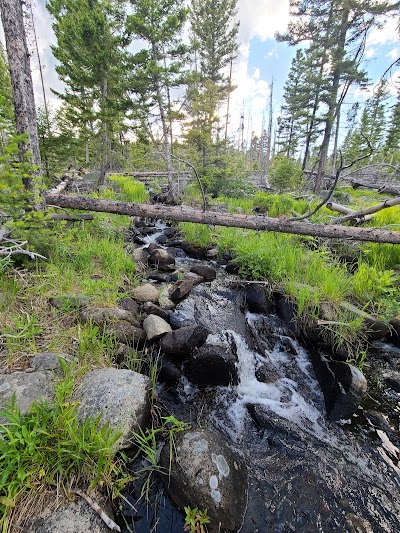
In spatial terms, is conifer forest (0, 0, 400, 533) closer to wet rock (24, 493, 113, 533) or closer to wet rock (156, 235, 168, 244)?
wet rock (24, 493, 113, 533)

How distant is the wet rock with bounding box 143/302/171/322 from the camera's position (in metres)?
3.80

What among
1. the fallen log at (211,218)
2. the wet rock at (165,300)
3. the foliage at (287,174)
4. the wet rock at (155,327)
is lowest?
the wet rock at (165,300)

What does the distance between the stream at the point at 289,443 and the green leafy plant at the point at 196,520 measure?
0.35ft

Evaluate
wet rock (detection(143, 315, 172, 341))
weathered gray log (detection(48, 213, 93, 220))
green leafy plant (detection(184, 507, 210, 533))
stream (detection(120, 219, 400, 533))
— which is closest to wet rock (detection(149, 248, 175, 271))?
weathered gray log (detection(48, 213, 93, 220))

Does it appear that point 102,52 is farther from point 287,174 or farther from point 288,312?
point 288,312

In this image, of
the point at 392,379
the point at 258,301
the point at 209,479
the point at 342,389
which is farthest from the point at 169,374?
the point at 392,379

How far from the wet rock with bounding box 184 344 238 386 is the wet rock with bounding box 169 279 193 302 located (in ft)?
5.00

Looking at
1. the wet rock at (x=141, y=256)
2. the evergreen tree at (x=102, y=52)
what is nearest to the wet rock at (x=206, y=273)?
the wet rock at (x=141, y=256)

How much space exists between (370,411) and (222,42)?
31722 millimetres

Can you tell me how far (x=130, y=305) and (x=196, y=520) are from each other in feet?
8.47

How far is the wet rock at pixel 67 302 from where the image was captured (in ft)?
10.5

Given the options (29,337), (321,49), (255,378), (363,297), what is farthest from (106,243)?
(321,49)

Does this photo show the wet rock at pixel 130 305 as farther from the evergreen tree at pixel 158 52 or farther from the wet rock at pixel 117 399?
the evergreen tree at pixel 158 52

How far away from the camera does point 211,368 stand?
3.02 meters
